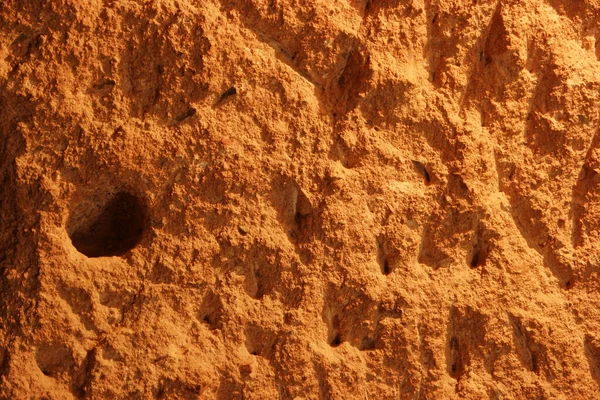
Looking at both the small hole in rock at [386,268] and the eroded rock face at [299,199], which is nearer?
the eroded rock face at [299,199]

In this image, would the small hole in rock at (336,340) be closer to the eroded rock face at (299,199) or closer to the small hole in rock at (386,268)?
the eroded rock face at (299,199)

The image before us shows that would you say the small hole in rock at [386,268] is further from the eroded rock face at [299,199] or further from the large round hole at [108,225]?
the large round hole at [108,225]

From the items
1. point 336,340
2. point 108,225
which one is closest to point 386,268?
point 336,340

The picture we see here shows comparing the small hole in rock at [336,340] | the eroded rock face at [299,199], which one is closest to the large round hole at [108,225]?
the eroded rock face at [299,199]

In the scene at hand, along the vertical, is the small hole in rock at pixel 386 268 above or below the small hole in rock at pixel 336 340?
above

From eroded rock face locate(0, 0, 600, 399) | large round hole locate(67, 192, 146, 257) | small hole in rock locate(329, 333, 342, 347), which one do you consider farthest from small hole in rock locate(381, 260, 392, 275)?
large round hole locate(67, 192, 146, 257)

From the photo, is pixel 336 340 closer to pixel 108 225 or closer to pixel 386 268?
pixel 386 268

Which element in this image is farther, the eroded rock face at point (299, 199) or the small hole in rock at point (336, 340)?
the small hole in rock at point (336, 340)

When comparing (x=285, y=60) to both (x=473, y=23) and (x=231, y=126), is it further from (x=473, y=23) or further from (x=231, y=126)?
(x=473, y=23)
